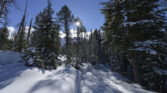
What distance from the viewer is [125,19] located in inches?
277

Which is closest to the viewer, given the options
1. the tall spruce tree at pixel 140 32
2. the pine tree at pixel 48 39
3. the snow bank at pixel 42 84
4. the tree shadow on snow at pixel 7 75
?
the snow bank at pixel 42 84

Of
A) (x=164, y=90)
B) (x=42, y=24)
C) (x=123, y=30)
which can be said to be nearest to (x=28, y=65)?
(x=42, y=24)

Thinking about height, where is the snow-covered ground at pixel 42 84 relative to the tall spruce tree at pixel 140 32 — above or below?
below

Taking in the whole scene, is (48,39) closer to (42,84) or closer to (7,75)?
(7,75)

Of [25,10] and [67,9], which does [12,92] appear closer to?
[25,10]

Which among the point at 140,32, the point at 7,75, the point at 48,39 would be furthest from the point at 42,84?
the point at 140,32

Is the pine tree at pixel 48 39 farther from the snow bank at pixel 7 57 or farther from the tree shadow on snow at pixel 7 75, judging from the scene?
the tree shadow on snow at pixel 7 75

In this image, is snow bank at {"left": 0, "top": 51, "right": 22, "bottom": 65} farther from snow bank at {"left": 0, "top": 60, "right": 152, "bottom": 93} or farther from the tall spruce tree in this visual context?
the tall spruce tree

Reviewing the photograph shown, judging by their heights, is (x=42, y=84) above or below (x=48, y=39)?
below

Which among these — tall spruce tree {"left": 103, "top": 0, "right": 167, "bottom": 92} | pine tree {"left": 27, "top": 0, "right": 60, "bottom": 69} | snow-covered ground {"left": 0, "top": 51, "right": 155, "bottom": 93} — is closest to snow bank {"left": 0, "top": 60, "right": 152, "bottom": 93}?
snow-covered ground {"left": 0, "top": 51, "right": 155, "bottom": 93}

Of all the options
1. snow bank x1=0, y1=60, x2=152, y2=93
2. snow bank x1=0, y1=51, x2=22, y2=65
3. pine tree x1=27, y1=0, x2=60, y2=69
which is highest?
pine tree x1=27, y1=0, x2=60, y2=69

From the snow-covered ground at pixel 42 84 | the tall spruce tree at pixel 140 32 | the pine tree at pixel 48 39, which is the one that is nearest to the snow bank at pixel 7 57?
the pine tree at pixel 48 39

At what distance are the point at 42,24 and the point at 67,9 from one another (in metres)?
9.71

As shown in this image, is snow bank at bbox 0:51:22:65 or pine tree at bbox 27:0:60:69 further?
pine tree at bbox 27:0:60:69
